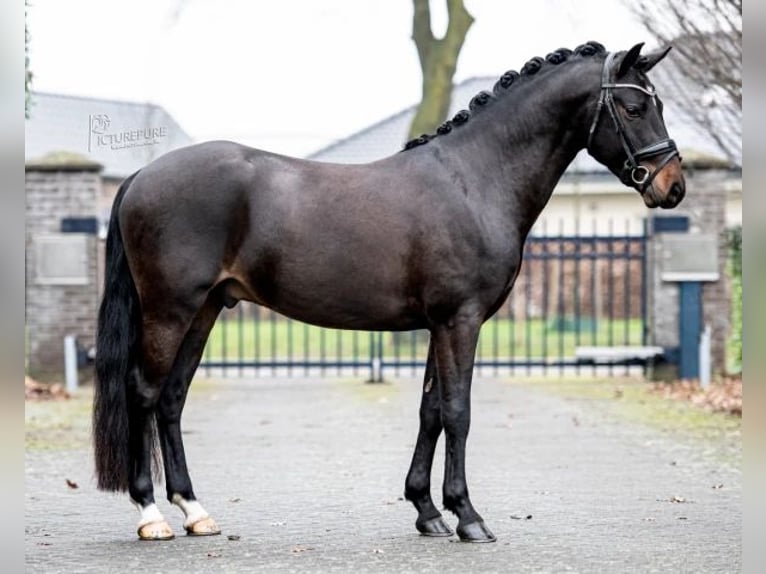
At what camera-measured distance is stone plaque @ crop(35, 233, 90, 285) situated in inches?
590

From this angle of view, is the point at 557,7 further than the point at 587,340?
No

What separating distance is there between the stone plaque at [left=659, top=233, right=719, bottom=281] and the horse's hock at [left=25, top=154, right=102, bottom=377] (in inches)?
277

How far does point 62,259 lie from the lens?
15.0m

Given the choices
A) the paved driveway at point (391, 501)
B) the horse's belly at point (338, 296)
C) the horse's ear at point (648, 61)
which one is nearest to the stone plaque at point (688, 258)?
the paved driveway at point (391, 501)

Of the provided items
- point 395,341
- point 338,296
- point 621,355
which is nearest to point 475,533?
point 338,296

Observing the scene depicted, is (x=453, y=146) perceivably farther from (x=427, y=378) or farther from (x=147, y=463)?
(x=147, y=463)

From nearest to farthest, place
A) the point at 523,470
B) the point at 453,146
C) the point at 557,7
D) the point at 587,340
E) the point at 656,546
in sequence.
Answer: the point at 656,546 → the point at 453,146 → the point at 523,470 → the point at 557,7 → the point at 587,340

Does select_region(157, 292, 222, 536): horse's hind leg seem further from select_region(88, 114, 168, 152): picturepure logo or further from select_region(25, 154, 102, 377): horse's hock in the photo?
select_region(25, 154, 102, 377): horse's hock

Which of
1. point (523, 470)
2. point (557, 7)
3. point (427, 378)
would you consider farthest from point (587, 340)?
point (427, 378)

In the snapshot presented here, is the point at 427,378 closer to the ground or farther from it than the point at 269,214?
closer to the ground

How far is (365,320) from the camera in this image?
20.3ft

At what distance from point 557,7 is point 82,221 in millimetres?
8266

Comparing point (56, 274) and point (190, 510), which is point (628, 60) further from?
point (56, 274)

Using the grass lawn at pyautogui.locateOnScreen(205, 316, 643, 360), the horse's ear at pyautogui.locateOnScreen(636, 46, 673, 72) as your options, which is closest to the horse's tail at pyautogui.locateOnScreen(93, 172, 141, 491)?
the horse's ear at pyautogui.locateOnScreen(636, 46, 673, 72)
